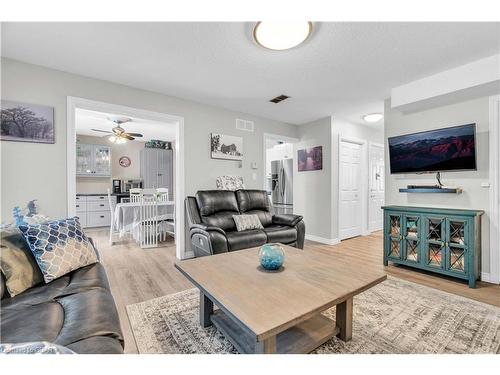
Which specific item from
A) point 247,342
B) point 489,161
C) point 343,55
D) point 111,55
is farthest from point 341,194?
point 111,55

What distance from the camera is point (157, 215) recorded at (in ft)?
14.2

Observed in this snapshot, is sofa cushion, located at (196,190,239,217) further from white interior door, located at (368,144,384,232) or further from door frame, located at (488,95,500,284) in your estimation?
white interior door, located at (368,144,384,232)

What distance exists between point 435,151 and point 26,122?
15.3 feet

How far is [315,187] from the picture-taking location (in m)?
4.73

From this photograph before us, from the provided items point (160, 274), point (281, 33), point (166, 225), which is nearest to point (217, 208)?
point (160, 274)

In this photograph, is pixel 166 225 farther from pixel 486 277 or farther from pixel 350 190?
pixel 486 277

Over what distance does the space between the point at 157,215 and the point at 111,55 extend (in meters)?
2.74

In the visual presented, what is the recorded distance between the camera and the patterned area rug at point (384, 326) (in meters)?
1.52

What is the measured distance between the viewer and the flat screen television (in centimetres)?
266

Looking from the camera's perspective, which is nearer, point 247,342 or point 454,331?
point 247,342

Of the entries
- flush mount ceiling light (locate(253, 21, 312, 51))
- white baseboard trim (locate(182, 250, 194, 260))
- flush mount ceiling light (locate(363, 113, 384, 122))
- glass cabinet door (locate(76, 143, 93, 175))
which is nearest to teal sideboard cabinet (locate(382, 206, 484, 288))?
flush mount ceiling light (locate(363, 113, 384, 122))

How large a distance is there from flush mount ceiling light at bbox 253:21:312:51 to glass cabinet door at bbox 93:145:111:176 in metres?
5.78

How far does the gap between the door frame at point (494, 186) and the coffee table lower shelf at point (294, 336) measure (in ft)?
7.64
